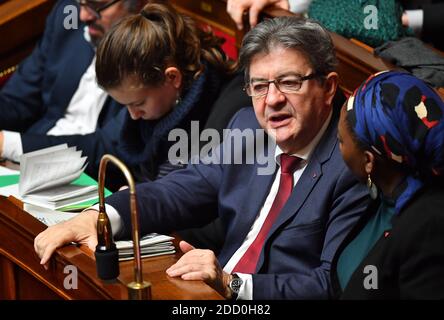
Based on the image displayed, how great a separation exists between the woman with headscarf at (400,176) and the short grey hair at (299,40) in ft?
1.22

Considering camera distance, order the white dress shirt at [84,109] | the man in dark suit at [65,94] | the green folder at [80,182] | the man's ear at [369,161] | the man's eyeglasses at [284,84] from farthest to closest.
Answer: the white dress shirt at [84,109], the man in dark suit at [65,94], the green folder at [80,182], the man's eyeglasses at [284,84], the man's ear at [369,161]

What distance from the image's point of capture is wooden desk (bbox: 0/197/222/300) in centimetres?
248

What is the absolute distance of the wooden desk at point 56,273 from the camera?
2477 mm

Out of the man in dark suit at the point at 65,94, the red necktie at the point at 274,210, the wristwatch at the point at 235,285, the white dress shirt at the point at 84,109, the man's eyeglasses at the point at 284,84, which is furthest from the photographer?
the white dress shirt at the point at 84,109

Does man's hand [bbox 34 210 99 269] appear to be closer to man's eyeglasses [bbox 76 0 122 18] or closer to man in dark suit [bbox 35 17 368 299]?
man in dark suit [bbox 35 17 368 299]

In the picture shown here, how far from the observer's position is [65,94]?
450cm

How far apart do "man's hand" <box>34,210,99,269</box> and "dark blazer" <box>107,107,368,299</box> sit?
18 centimetres

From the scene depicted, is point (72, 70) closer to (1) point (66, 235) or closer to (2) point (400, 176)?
(1) point (66, 235)

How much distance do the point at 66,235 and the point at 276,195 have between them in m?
0.68

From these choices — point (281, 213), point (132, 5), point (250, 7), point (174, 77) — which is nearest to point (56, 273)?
point (281, 213)

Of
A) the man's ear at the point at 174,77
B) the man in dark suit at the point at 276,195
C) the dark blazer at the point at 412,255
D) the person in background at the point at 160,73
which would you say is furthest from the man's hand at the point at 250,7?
the dark blazer at the point at 412,255

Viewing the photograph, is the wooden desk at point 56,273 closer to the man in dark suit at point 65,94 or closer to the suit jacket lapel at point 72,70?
the man in dark suit at point 65,94
